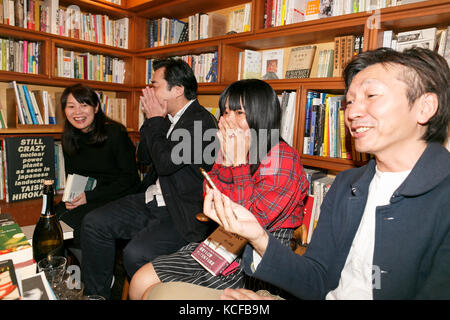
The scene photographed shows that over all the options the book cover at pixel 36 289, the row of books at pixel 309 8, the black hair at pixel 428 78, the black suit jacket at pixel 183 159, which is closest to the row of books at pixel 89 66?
the black suit jacket at pixel 183 159

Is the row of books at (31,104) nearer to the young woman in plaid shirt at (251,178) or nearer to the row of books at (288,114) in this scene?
the young woman in plaid shirt at (251,178)

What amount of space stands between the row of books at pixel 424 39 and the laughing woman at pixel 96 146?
5.82ft

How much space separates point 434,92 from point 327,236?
21.2 inches

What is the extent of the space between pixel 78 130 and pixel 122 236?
3.06 feet

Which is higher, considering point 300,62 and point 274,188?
point 300,62

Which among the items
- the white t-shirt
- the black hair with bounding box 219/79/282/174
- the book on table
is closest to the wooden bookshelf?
the black hair with bounding box 219/79/282/174

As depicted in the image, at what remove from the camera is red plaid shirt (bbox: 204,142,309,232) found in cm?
125

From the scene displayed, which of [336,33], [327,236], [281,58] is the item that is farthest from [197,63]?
[327,236]

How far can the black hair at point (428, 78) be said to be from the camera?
871 mm

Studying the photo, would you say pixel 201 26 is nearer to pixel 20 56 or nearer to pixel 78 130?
pixel 78 130

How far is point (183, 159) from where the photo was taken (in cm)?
175

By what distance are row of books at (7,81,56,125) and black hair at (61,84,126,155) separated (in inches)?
11.7

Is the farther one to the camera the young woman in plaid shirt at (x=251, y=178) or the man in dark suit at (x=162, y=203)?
the man in dark suit at (x=162, y=203)

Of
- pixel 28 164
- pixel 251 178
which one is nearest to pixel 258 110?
pixel 251 178
